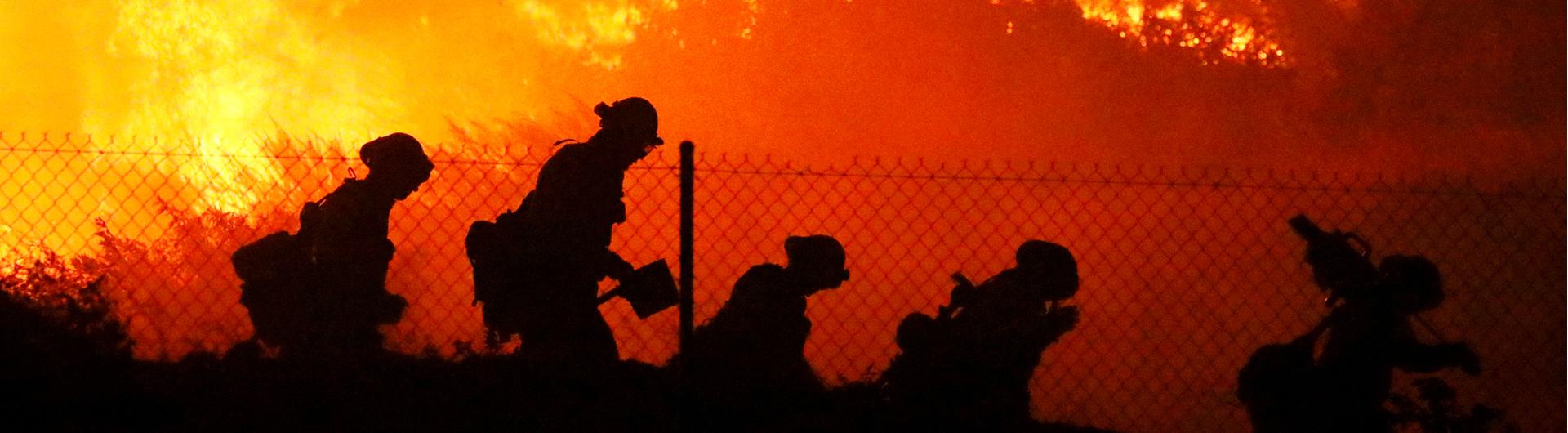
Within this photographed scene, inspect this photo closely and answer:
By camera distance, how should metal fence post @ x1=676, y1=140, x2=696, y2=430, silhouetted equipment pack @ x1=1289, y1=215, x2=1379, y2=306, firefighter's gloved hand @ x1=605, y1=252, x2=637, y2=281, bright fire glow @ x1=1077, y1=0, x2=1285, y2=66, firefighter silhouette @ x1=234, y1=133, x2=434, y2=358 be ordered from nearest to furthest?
metal fence post @ x1=676, y1=140, x2=696, y2=430 < firefighter's gloved hand @ x1=605, y1=252, x2=637, y2=281 < silhouetted equipment pack @ x1=1289, y1=215, x2=1379, y2=306 < firefighter silhouette @ x1=234, y1=133, x2=434, y2=358 < bright fire glow @ x1=1077, y1=0, x2=1285, y2=66

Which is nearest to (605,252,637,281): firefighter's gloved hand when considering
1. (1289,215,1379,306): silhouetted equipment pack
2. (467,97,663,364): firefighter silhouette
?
(467,97,663,364): firefighter silhouette

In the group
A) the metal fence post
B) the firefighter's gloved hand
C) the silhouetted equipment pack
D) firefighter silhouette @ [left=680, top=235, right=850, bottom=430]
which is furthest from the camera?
the silhouetted equipment pack

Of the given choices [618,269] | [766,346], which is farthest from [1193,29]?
[618,269]

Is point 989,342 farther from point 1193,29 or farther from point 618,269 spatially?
point 1193,29

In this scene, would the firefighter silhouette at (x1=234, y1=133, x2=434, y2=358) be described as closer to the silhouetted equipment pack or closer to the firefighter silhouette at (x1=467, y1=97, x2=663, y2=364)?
the firefighter silhouette at (x1=467, y1=97, x2=663, y2=364)

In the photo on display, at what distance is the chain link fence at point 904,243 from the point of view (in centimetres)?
985

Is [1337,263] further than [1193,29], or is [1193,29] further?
[1193,29]

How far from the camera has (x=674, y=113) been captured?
51.5ft

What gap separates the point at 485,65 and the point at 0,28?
4.83 meters

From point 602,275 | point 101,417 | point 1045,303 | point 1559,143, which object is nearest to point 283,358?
point 101,417

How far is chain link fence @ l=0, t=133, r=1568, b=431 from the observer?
9.85 m

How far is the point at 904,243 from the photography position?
1468 centimetres

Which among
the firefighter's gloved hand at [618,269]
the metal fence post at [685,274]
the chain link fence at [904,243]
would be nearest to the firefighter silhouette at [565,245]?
the firefighter's gloved hand at [618,269]

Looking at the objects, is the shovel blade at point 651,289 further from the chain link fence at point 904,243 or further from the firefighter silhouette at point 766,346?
the chain link fence at point 904,243
